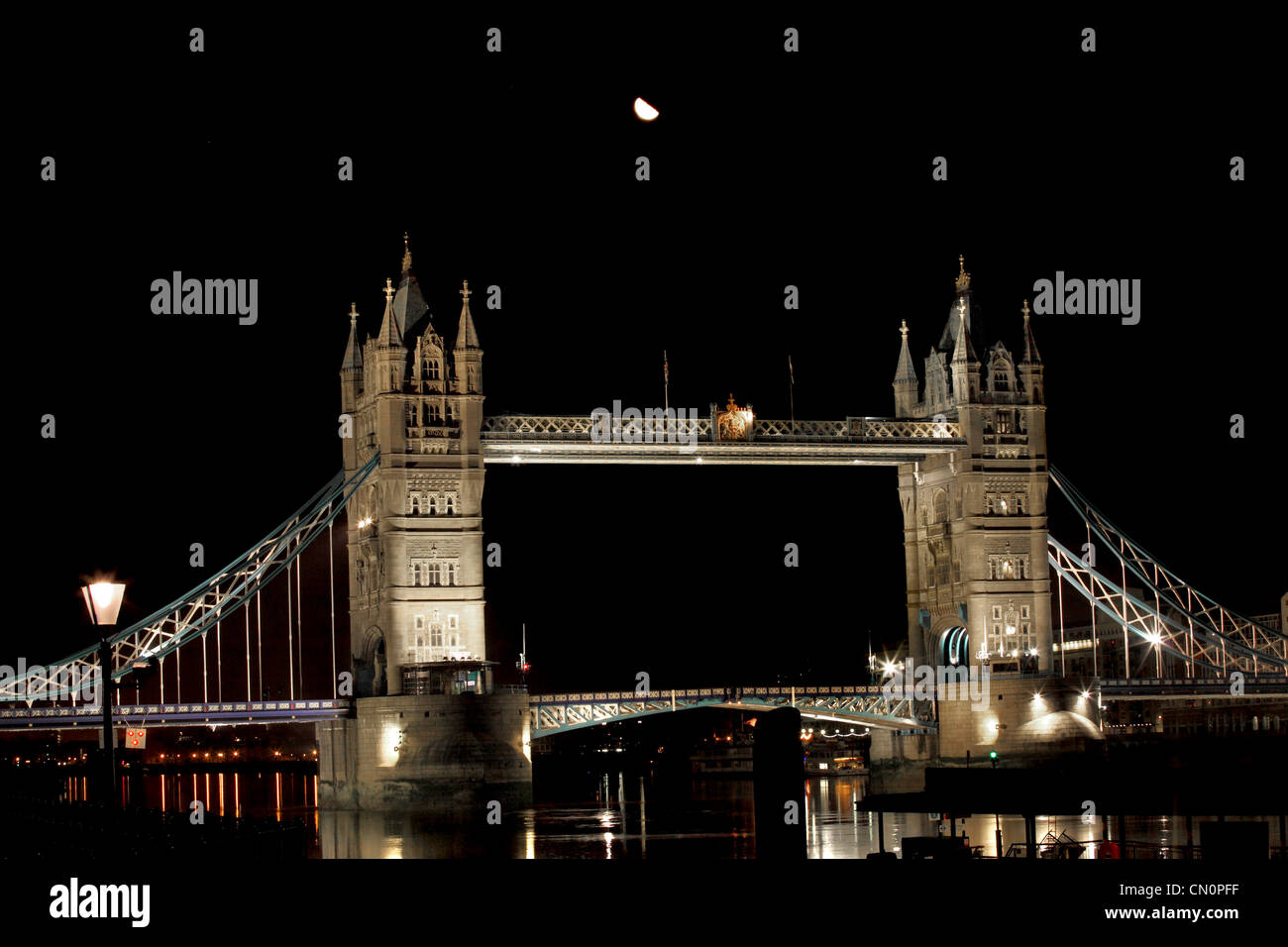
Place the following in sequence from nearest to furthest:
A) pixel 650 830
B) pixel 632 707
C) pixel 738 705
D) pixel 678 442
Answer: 1. pixel 650 830
2. pixel 678 442
3. pixel 632 707
4. pixel 738 705

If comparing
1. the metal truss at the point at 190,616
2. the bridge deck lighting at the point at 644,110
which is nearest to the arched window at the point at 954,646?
the metal truss at the point at 190,616

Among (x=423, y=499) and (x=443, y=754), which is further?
(x=423, y=499)

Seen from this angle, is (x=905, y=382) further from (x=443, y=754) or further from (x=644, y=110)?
(x=644, y=110)

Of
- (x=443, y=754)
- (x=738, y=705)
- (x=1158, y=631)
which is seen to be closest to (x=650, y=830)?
(x=443, y=754)

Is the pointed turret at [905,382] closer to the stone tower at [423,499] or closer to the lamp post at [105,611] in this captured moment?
the stone tower at [423,499]
